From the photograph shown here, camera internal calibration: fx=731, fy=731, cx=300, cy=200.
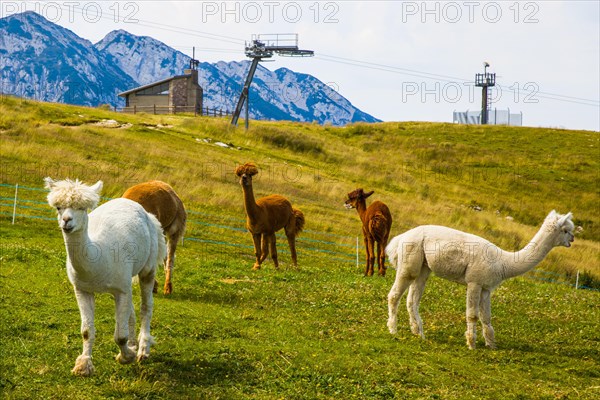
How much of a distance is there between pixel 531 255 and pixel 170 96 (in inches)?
2719

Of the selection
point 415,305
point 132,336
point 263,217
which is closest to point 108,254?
point 132,336

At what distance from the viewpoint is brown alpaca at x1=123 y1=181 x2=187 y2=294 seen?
48.3 feet

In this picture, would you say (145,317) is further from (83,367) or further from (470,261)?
(470,261)

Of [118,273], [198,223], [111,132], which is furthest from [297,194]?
[118,273]

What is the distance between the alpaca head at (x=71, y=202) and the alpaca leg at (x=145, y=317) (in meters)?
1.98

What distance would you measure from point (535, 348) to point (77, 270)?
8070mm

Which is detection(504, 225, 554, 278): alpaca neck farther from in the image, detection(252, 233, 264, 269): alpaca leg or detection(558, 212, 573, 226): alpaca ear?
detection(252, 233, 264, 269): alpaca leg

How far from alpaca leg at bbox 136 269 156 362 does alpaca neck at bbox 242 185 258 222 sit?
8926mm

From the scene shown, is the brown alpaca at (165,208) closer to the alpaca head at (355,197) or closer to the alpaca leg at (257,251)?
the alpaca leg at (257,251)

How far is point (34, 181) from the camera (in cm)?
2834

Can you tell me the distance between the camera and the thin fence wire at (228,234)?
24750 mm

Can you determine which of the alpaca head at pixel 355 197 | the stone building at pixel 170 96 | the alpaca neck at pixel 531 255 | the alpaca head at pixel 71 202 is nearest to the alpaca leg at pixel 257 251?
the alpaca head at pixel 355 197

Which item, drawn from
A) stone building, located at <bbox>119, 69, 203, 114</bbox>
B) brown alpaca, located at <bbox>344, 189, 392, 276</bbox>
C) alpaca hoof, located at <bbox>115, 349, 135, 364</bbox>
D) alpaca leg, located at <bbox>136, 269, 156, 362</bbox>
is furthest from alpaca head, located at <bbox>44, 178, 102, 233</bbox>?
stone building, located at <bbox>119, 69, 203, 114</bbox>

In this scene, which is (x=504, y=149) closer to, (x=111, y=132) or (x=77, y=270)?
(x=111, y=132)
